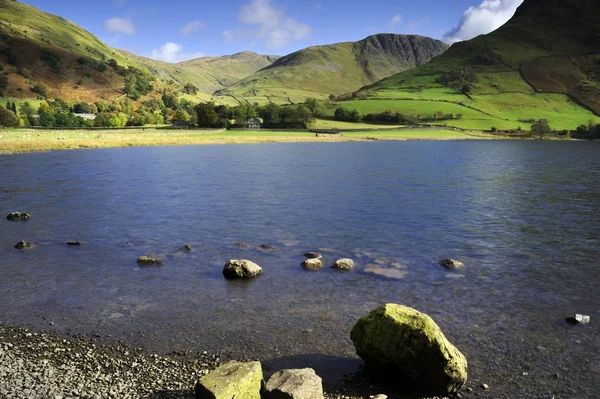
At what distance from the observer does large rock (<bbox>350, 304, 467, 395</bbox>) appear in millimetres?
13477

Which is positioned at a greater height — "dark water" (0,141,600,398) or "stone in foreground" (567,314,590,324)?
"stone in foreground" (567,314,590,324)

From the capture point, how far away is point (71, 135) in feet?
420

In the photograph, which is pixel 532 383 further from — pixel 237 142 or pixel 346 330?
pixel 237 142

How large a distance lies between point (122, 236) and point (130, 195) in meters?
19.0

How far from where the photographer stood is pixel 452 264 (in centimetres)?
2592

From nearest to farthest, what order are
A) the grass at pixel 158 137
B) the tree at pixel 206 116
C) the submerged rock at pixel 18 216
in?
the submerged rock at pixel 18 216, the grass at pixel 158 137, the tree at pixel 206 116

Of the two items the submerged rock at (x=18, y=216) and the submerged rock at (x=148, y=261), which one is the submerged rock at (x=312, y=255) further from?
the submerged rock at (x=18, y=216)

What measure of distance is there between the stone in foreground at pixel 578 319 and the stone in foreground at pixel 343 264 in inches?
424

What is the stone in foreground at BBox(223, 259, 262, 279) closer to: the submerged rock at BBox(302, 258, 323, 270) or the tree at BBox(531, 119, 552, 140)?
the submerged rock at BBox(302, 258, 323, 270)

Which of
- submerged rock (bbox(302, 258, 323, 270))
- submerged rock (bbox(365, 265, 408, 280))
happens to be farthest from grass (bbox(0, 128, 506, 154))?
submerged rock (bbox(365, 265, 408, 280))

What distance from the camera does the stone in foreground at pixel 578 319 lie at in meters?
18.7

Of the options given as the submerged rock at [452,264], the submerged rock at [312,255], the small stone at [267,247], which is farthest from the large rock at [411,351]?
the small stone at [267,247]

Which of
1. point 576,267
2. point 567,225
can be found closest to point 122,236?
point 576,267

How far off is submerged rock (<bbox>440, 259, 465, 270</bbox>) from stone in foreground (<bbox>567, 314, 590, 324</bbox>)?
732cm
